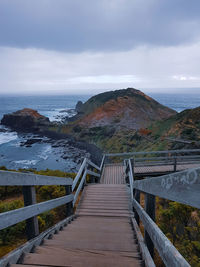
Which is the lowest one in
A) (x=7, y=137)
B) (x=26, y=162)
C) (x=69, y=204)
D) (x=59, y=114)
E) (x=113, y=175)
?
(x=26, y=162)

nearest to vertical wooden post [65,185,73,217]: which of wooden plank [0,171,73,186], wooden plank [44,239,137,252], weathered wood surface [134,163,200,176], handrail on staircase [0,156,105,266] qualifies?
handrail on staircase [0,156,105,266]

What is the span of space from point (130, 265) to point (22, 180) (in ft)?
4.52

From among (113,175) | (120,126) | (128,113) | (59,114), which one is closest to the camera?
(113,175)

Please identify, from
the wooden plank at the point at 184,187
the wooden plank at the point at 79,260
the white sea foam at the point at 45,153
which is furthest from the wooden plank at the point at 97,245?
the white sea foam at the point at 45,153

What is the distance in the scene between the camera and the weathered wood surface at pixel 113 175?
10029 mm

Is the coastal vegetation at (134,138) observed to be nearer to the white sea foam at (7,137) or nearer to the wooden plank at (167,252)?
the wooden plank at (167,252)

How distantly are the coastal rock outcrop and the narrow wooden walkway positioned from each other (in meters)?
52.0

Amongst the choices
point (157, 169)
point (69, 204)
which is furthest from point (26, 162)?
point (69, 204)

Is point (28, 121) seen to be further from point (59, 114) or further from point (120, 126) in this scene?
point (59, 114)

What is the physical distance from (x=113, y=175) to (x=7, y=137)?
1868 inches

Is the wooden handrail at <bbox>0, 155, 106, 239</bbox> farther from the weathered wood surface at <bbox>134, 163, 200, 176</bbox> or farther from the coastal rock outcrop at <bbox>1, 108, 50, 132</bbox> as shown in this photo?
the coastal rock outcrop at <bbox>1, 108, 50, 132</bbox>

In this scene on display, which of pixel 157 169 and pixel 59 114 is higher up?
pixel 59 114

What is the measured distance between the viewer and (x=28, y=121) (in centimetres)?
5738

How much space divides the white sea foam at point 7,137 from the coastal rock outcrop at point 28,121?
11.4ft
